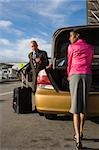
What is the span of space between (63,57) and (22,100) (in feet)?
4.49

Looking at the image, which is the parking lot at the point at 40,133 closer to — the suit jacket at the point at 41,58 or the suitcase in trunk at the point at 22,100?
the suitcase in trunk at the point at 22,100

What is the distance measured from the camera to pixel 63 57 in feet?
29.8

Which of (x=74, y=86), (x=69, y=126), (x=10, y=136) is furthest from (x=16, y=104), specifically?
(x=74, y=86)

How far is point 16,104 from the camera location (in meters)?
9.78

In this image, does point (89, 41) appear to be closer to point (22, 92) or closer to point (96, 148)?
point (22, 92)

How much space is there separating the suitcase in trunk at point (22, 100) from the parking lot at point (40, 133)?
302 millimetres

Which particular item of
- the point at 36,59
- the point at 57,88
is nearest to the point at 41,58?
the point at 36,59

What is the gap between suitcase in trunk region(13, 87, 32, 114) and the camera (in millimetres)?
9648

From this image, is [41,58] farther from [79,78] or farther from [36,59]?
[79,78]

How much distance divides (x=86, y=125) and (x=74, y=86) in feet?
5.98

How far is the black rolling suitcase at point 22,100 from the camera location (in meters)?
9.65

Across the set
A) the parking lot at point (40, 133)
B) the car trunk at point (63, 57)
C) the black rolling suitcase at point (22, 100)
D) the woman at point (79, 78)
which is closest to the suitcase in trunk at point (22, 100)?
the black rolling suitcase at point (22, 100)

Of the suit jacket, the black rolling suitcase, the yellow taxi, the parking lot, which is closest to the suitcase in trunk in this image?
the black rolling suitcase

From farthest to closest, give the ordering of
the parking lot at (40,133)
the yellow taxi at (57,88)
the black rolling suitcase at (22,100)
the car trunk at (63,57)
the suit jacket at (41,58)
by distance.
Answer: the suit jacket at (41,58)
the black rolling suitcase at (22,100)
the car trunk at (63,57)
the yellow taxi at (57,88)
the parking lot at (40,133)
